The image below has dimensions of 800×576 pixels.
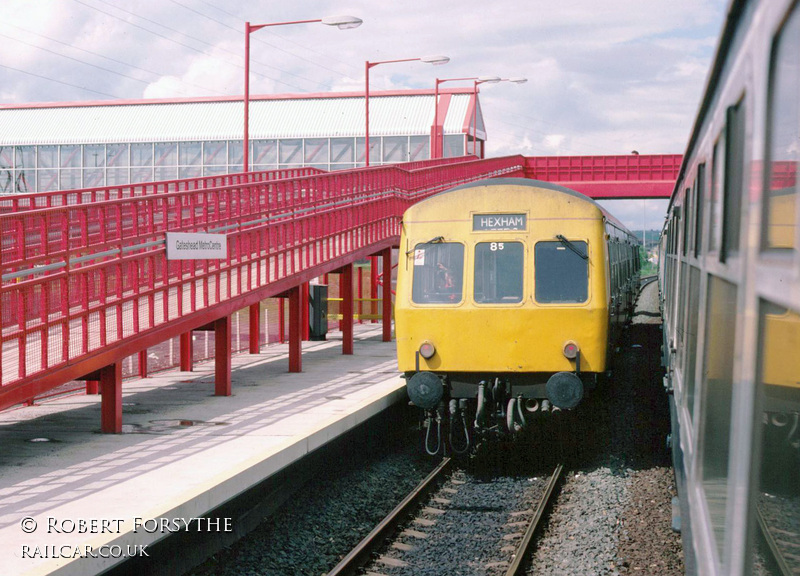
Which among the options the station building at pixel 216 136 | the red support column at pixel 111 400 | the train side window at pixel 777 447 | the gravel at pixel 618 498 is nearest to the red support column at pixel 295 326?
the gravel at pixel 618 498

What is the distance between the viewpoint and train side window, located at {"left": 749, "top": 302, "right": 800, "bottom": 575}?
72.4 inches

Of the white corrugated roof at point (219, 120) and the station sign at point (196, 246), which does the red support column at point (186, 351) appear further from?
the white corrugated roof at point (219, 120)

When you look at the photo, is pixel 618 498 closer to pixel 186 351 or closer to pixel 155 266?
pixel 155 266

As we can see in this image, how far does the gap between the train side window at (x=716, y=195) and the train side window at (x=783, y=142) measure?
1.20 metres

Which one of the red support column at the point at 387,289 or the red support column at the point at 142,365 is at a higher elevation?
the red support column at the point at 387,289

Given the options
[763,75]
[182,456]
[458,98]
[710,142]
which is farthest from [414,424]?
[458,98]

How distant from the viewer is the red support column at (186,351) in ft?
51.9

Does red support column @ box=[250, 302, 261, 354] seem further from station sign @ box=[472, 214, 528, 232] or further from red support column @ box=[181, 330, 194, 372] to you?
station sign @ box=[472, 214, 528, 232]

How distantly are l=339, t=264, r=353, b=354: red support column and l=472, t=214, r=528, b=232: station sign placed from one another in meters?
7.73

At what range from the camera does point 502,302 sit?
1045 cm

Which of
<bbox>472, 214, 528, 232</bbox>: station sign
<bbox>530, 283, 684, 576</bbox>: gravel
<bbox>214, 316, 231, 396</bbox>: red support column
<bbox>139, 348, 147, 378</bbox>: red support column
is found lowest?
<bbox>530, 283, 684, 576</bbox>: gravel

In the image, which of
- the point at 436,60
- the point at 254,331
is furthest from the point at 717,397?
the point at 436,60

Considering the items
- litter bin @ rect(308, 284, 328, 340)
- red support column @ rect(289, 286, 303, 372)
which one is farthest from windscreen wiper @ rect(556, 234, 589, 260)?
→ litter bin @ rect(308, 284, 328, 340)

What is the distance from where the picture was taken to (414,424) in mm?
14125
